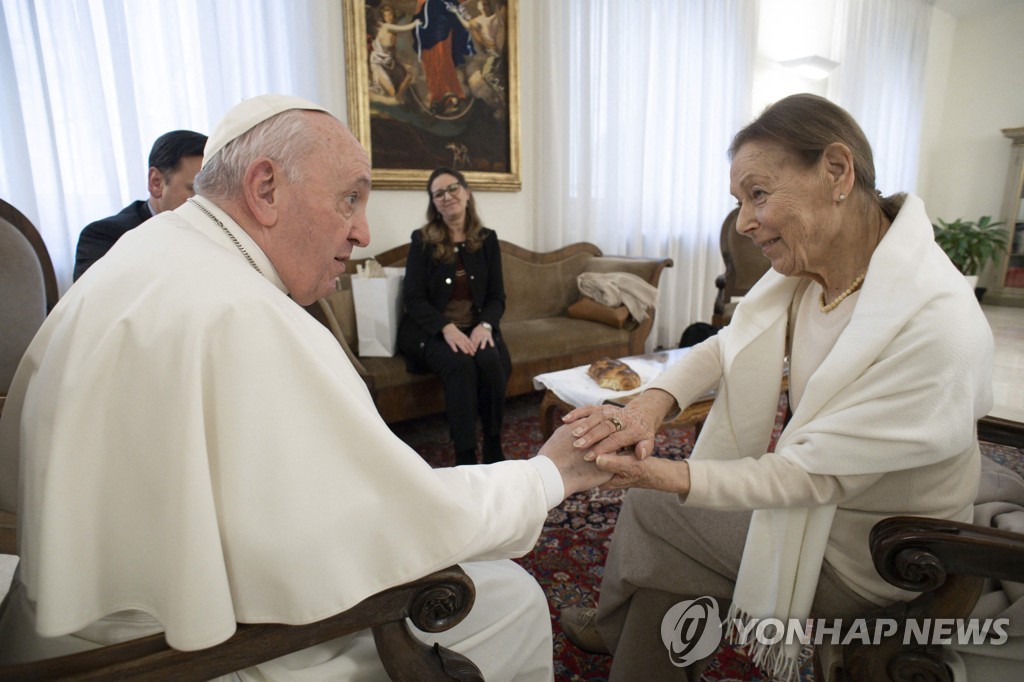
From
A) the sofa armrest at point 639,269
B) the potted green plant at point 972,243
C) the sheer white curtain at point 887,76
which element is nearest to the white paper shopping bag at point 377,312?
the sofa armrest at point 639,269

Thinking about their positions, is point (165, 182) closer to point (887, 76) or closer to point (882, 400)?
point (882, 400)

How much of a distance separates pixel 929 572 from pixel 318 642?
0.96 meters

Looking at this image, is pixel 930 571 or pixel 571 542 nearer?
pixel 930 571

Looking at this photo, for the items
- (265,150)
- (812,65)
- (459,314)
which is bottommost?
(459,314)

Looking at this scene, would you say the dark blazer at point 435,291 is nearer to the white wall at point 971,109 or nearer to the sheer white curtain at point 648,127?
the sheer white curtain at point 648,127

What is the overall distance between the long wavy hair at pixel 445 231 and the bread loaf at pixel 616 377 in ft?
4.23

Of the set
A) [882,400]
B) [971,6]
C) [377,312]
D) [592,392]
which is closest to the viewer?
[882,400]

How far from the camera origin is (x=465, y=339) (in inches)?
126

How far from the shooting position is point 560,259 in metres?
4.82

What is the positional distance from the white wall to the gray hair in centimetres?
1042

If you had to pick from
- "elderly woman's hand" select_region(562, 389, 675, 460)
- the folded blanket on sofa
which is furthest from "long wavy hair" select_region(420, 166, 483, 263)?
"elderly woman's hand" select_region(562, 389, 675, 460)

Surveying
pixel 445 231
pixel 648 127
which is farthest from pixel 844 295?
→ pixel 648 127

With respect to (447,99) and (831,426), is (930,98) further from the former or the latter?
(831,426)

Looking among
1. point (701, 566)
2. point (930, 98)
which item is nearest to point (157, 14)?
point (701, 566)
